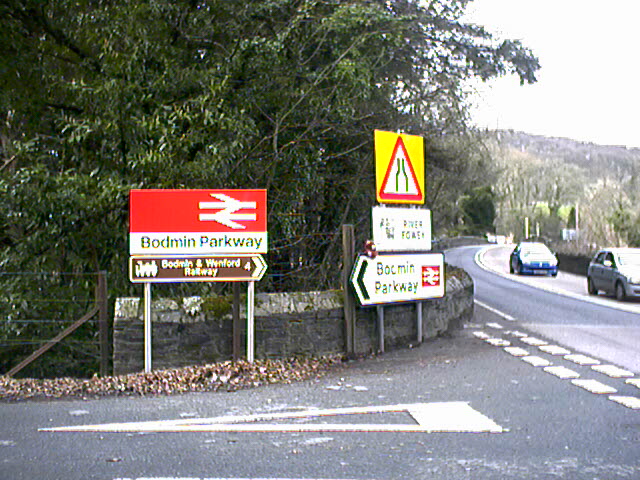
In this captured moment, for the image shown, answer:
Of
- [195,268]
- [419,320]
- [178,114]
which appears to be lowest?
[419,320]

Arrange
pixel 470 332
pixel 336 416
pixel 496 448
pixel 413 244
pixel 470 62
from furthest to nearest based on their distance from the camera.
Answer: pixel 470 62 < pixel 470 332 < pixel 413 244 < pixel 336 416 < pixel 496 448

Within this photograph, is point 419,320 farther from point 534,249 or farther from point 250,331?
point 534,249

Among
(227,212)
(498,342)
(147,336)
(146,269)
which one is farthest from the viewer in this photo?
(498,342)

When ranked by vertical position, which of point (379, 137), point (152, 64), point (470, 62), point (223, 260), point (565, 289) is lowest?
point (565, 289)

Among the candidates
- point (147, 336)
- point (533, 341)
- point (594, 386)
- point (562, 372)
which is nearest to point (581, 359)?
point (562, 372)

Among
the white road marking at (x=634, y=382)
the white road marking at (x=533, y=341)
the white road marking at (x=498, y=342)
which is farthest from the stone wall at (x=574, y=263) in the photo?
the white road marking at (x=634, y=382)

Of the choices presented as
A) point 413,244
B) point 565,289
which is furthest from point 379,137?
point 565,289

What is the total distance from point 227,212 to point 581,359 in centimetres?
526

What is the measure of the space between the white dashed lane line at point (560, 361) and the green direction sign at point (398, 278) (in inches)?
54.0

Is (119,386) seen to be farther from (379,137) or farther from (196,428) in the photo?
(379,137)

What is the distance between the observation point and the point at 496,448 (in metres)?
5.93

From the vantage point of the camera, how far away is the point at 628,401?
768cm

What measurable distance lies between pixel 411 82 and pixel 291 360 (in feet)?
25.4

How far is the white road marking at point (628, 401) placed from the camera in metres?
7.46
